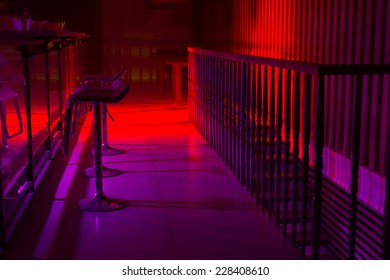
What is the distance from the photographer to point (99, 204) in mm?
3352

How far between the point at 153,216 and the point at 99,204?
387 mm

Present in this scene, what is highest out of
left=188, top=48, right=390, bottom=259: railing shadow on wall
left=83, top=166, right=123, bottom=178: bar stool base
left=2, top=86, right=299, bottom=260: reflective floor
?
left=188, top=48, right=390, bottom=259: railing shadow on wall

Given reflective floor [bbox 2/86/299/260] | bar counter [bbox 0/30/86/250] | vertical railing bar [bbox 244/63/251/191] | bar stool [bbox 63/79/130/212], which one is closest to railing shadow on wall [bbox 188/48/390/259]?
vertical railing bar [bbox 244/63/251/191]

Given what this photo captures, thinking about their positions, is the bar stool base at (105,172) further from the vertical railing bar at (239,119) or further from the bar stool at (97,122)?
the vertical railing bar at (239,119)

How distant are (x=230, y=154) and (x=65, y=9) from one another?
7.40 m

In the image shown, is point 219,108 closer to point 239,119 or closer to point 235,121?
point 235,121

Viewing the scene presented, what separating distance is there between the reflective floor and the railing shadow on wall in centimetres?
16

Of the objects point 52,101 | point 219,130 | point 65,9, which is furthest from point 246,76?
point 65,9

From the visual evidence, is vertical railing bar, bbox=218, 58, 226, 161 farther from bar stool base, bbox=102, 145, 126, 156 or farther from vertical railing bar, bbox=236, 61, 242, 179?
bar stool base, bbox=102, 145, 126, 156

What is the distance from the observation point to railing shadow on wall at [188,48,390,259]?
2.18 metres

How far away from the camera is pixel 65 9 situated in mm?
10516

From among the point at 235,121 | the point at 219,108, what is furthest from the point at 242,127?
the point at 219,108

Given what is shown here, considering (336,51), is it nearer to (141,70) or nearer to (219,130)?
(219,130)

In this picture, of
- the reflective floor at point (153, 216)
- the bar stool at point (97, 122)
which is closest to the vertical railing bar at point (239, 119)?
the reflective floor at point (153, 216)
